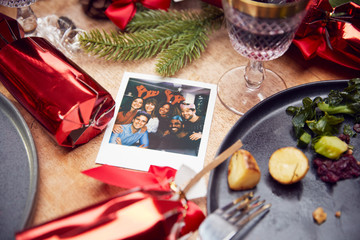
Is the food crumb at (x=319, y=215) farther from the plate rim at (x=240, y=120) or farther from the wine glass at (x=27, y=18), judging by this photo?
the wine glass at (x=27, y=18)

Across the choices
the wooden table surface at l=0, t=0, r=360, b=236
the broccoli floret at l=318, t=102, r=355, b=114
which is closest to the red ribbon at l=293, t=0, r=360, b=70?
the wooden table surface at l=0, t=0, r=360, b=236

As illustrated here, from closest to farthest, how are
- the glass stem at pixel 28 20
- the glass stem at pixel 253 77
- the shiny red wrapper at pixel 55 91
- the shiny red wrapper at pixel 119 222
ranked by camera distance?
the shiny red wrapper at pixel 119 222, the shiny red wrapper at pixel 55 91, the glass stem at pixel 253 77, the glass stem at pixel 28 20

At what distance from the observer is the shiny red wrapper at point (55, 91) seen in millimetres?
574

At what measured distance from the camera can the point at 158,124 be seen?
0.68m

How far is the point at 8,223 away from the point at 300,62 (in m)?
0.71

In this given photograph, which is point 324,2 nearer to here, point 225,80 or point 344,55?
point 344,55

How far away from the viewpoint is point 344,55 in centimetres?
71

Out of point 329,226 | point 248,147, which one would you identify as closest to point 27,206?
point 248,147

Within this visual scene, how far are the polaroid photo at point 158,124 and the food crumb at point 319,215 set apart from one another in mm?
221

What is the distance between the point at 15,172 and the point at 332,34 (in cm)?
73

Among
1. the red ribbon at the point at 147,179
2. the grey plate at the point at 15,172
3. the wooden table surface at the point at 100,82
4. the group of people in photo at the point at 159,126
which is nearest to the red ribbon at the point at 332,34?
the wooden table surface at the point at 100,82

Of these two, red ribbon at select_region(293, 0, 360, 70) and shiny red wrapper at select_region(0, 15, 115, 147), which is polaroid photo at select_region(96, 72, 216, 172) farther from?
red ribbon at select_region(293, 0, 360, 70)

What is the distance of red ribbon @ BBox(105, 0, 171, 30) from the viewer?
785 mm

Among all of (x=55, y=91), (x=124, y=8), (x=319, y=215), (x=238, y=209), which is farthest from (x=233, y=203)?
(x=124, y=8)
